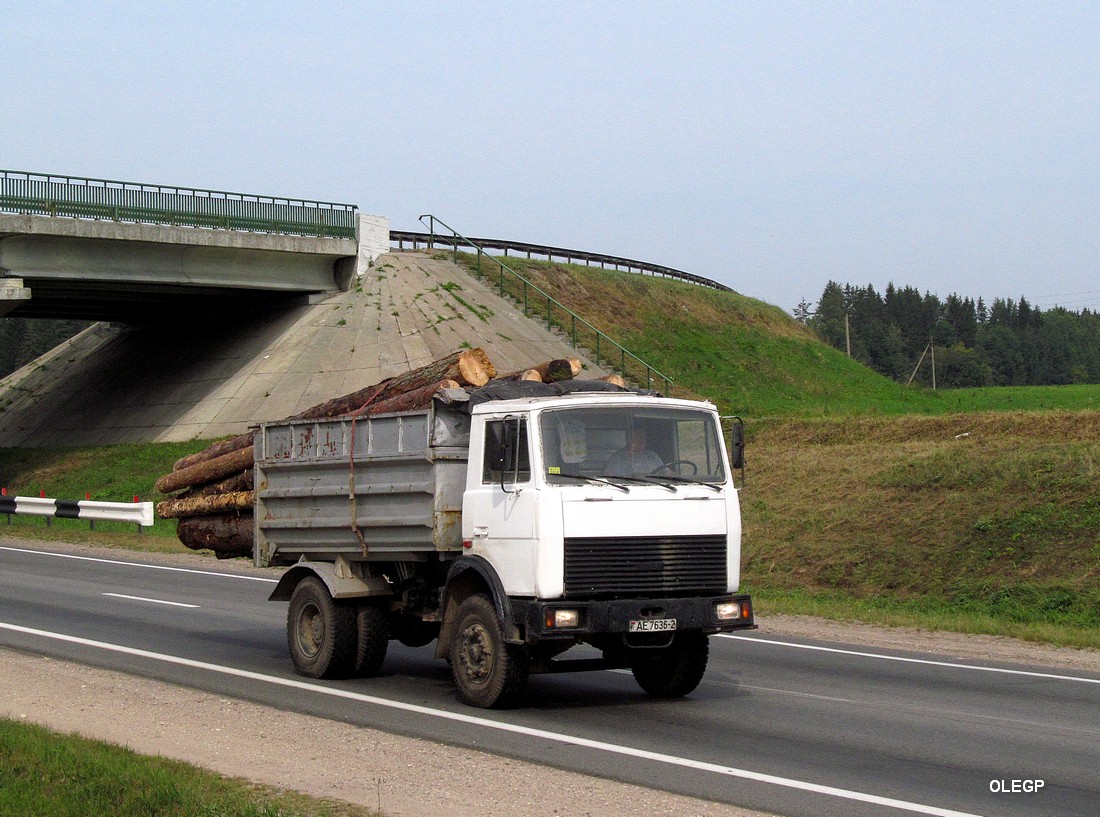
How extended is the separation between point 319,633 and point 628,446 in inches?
151

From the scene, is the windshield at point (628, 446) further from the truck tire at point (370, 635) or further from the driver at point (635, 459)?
the truck tire at point (370, 635)

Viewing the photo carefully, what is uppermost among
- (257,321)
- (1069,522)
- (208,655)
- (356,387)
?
(257,321)

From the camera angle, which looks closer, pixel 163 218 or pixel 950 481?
pixel 950 481

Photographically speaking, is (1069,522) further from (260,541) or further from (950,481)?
(260,541)

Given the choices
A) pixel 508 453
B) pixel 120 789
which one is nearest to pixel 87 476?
pixel 508 453

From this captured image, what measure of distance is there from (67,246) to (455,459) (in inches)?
1086

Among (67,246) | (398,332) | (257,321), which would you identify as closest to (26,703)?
(67,246)

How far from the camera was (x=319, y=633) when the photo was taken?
11.9m

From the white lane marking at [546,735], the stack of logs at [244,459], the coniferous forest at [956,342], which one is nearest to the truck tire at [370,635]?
the white lane marking at [546,735]

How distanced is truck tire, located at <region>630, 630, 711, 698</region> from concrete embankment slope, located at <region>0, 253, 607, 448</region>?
26.8 metres

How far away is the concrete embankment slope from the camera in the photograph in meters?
38.6

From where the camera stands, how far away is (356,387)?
3803 cm

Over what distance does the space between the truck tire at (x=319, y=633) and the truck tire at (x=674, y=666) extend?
9.06ft

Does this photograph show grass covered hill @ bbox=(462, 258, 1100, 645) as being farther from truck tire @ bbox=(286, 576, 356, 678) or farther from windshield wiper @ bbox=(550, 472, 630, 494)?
truck tire @ bbox=(286, 576, 356, 678)
